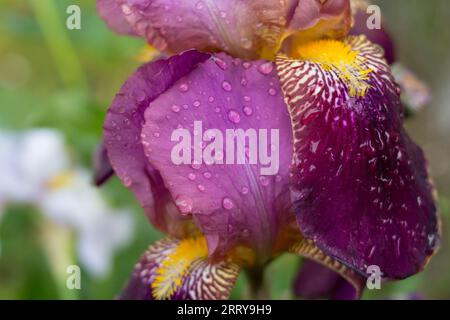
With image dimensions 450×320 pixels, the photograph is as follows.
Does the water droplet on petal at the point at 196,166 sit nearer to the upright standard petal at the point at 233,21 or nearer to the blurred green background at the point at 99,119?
the upright standard petal at the point at 233,21

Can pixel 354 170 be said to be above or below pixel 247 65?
below

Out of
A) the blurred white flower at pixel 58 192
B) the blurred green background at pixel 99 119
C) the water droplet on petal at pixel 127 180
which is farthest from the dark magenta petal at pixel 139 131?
the blurred white flower at pixel 58 192

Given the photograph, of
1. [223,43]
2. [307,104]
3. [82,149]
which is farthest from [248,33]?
[82,149]

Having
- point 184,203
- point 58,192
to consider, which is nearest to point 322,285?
point 184,203

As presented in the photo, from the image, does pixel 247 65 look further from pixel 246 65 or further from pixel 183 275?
pixel 183 275

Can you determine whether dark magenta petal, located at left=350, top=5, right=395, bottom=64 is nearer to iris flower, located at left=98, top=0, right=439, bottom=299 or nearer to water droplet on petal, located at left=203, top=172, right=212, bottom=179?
iris flower, located at left=98, top=0, right=439, bottom=299
